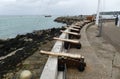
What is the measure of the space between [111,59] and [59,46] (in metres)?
2.34

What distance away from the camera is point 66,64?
25.1ft

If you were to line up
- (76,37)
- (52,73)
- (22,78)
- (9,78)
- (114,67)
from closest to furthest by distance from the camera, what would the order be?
(22,78), (52,73), (114,67), (9,78), (76,37)

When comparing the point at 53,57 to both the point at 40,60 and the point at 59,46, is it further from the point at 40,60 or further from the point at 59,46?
the point at 40,60

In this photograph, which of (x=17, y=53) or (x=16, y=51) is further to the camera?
(x=16, y=51)

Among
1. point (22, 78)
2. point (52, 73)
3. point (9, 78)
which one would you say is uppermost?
point (22, 78)

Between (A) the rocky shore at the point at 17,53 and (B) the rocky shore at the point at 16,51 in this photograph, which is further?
(B) the rocky shore at the point at 16,51

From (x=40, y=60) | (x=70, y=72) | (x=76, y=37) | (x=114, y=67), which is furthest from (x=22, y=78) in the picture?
(x=76, y=37)

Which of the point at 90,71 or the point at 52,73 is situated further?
the point at 90,71

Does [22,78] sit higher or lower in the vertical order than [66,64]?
higher

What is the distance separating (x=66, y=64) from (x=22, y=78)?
323cm

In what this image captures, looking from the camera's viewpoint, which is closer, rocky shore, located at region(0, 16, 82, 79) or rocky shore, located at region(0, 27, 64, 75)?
rocky shore, located at region(0, 16, 82, 79)

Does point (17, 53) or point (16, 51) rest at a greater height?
point (17, 53)

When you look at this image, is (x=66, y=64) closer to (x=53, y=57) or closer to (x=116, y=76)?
(x=53, y=57)

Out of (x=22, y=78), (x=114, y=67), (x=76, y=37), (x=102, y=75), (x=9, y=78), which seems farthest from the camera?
(x=76, y=37)
